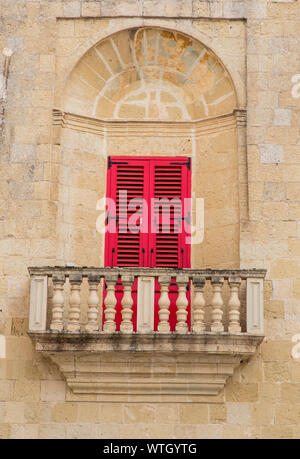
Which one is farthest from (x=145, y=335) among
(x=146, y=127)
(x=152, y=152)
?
(x=146, y=127)

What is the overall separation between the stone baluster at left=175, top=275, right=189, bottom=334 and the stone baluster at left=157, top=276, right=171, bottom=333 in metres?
0.12

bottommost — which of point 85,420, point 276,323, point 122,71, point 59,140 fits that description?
point 85,420

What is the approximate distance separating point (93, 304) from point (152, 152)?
2597 mm

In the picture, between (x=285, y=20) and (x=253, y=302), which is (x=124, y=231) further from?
(x=285, y=20)

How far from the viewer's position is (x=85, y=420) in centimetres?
1308

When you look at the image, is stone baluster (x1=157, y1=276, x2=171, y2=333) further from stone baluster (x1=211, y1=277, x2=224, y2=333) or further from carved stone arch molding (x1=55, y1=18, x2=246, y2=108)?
carved stone arch molding (x1=55, y1=18, x2=246, y2=108)

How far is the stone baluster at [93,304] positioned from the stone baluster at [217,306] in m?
1.36

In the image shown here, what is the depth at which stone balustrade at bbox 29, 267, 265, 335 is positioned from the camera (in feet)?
42.5

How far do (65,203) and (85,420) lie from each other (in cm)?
284

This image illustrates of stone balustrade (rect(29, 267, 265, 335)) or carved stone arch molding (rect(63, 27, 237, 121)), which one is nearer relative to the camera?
stone balustrade (rect(29, 267, 265, 335))

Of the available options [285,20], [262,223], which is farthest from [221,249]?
[285,20]

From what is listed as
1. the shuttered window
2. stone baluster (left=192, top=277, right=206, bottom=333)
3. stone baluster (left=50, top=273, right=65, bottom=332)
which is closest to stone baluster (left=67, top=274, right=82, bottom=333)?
stone baluster (left=50, top=273, right=65, bottom=332)

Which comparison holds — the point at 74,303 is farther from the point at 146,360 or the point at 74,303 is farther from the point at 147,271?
the point at 146,360

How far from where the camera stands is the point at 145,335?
12906mm
